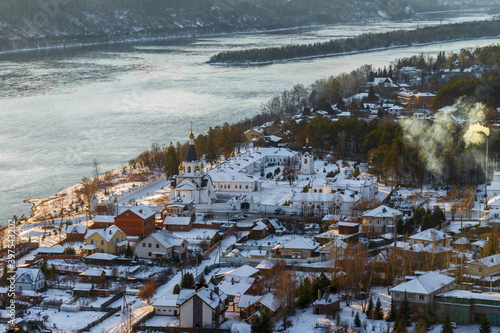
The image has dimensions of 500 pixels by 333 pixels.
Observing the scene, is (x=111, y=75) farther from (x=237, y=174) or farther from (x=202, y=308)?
(x=202, y=308)

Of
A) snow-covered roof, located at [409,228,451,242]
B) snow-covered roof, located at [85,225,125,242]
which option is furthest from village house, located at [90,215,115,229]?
snow-covered roof, located at [409,228,451,242]

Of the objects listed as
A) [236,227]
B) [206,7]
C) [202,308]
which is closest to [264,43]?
[206,7]

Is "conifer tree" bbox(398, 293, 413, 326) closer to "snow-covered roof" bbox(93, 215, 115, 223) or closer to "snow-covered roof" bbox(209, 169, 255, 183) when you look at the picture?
"snow-covered roof" bbox(93, 215, 115, 223)

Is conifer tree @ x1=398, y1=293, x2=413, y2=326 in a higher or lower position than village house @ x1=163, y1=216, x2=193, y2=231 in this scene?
higher

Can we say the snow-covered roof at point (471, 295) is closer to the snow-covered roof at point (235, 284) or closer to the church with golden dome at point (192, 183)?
the snow-covered roof at point (235, 284)

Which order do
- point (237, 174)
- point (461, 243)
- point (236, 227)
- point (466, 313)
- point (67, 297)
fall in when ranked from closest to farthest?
1. point (466, 313)
2. point (67, 297)
3. point (461, 243)
4. point (236, 227)
5. point (237, 174)

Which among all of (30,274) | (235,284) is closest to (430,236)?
(235,284)
